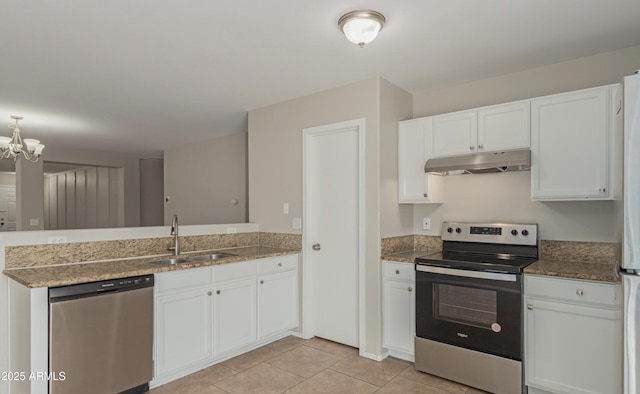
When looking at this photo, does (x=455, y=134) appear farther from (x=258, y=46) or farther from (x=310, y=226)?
(x=258, y=46)

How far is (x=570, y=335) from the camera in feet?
7.75

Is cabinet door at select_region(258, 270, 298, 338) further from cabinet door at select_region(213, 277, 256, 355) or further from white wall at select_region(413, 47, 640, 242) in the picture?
white wall at select_region(413, 47, 640, 242)

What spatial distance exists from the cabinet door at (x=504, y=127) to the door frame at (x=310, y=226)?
0.97 meters

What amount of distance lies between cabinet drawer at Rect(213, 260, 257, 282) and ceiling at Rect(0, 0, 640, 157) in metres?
1.60

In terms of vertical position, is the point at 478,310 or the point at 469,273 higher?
the point at 469,273

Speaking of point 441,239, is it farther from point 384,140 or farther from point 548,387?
point 548,387

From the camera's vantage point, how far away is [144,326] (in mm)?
2527

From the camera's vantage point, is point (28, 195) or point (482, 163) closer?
point (482, 163)

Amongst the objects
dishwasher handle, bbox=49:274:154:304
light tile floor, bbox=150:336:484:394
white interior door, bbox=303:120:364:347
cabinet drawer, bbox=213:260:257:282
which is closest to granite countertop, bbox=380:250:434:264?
white interior door, bbox=303:120:364:347

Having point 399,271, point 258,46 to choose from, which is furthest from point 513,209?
point 258,46

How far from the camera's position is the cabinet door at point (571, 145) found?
97.5 inches

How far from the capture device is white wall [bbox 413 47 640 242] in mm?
2717

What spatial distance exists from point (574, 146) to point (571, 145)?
0.02 metres

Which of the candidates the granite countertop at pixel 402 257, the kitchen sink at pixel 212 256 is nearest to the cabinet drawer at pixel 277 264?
the kitchen sink at pixel 212 256
